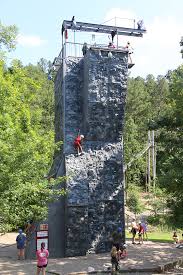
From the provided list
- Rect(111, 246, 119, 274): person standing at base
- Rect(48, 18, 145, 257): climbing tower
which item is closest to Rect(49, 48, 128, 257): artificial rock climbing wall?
Rect(48, 18, 145, 257): climbing tower

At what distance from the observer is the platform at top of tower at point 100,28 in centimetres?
2000

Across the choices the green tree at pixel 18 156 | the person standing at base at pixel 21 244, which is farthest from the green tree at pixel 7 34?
the person standing at base at pixel 21 244

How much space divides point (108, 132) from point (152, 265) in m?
6.82

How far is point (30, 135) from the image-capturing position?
1186 cm

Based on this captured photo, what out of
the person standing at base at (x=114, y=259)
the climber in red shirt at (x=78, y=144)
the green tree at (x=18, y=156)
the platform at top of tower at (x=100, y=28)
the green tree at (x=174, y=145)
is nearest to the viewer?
the green tree at (x=18, y=156)

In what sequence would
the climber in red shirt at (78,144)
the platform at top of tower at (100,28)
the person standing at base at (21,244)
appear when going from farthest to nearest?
the platform at top of tower at (100,28) < the climber in red shirt at (78,144) < the person standing at base at (21,244)

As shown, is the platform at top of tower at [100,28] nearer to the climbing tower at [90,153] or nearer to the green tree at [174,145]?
the climbing tower at [90,153]

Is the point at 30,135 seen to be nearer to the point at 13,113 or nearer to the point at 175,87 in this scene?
the point at 13,113

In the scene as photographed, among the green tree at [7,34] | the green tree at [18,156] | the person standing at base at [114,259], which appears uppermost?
the green tree at [7,34]

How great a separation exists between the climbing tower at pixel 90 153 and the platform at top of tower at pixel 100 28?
0.07 meters

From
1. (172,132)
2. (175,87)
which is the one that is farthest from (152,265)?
(175,87)

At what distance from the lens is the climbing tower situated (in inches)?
715

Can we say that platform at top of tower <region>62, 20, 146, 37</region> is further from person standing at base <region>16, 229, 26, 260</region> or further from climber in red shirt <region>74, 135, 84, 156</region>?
person standing at base <region>16, 229, 26, 260</region>

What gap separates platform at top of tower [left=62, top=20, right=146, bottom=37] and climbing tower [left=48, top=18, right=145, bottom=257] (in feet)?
0.24
